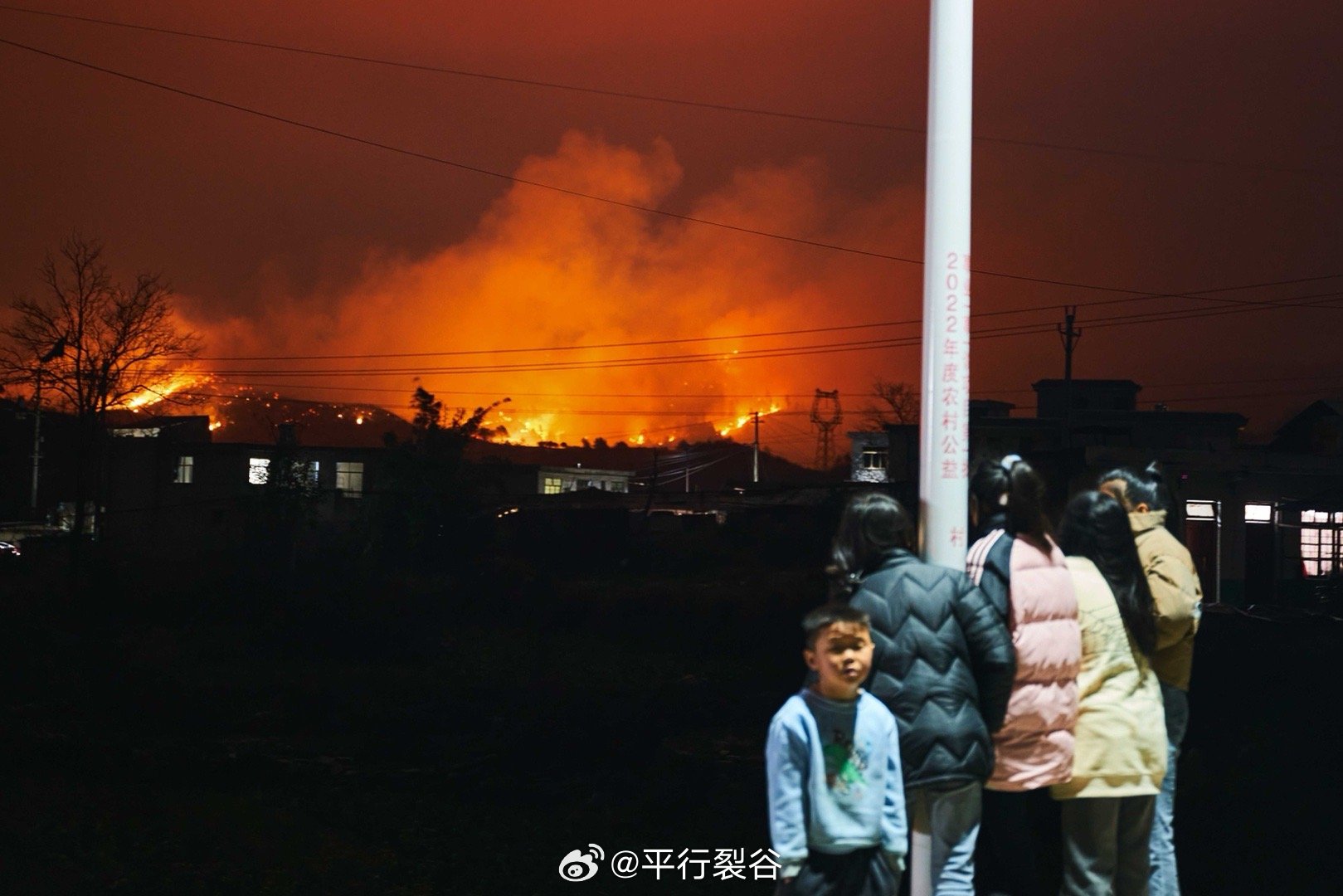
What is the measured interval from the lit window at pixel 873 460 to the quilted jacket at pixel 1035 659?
6607 cm

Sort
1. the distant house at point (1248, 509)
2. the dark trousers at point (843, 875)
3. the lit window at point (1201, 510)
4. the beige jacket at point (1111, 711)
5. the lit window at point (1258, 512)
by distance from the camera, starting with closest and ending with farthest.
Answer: the dark trousers at point (843, 875) → the beige jacket at point (1111, 711) → the distant house at point (1248, 509) → the lit window at point (1201, 510) → the lit window at point (1258, 512)

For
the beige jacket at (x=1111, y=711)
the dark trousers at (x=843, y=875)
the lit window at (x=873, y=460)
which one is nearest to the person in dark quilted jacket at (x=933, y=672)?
the dark trousers at (x=843, y=875)

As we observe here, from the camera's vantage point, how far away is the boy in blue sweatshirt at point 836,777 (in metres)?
3.95

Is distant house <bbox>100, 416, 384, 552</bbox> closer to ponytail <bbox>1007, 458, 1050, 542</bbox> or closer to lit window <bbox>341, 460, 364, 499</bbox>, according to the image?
lit window <bbox>341, 460, 364, 499</bbox>

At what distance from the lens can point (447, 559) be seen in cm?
4209

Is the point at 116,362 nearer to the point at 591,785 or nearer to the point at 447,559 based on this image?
the point at 447,559

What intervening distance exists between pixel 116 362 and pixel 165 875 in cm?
3026

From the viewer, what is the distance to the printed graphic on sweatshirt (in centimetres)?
404

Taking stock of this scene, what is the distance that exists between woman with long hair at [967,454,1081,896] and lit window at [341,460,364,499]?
5290 cm

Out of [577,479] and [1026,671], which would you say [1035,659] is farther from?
[577,479]

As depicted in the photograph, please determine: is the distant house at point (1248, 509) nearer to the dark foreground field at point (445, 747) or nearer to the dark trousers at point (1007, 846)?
the dark foreground field at point (445, 747)

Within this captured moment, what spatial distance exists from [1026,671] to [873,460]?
68688mm

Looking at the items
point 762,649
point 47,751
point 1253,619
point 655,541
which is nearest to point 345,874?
point 47,751

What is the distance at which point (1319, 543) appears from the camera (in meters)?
31.2
